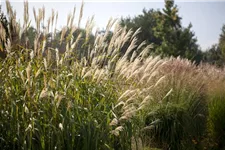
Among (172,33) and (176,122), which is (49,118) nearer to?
(176,122)

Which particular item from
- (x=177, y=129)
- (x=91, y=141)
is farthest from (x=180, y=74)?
(x=91, y=141)

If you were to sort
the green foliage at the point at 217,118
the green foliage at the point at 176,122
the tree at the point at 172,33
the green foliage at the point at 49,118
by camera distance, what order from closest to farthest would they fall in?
the green foliage at the point at 49,118, the green foliage at the point at 176,122, the green foliage at the point at 217,118, the tree at the point at 172,33

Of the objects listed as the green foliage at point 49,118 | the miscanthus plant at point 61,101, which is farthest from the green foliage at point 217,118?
the green foliage at point 49,118

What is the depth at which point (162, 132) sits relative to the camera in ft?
16.2

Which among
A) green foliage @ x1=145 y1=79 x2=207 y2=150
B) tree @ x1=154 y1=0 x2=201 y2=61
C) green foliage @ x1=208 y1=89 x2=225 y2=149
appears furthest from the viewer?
tree @ x1=154 y1=0 x2=201 y2=61

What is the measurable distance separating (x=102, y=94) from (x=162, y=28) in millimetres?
19367

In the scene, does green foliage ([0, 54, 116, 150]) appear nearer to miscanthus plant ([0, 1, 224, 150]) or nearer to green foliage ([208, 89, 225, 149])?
miscanthus plant ([0, 1, 224, 150])

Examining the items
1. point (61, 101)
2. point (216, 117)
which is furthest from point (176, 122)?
point (61, 101)

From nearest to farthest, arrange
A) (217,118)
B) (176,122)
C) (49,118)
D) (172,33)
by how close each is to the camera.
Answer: (49,118), (176,122), (217,118), (172,33)

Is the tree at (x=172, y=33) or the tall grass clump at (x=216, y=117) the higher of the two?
the tree at (x=172, y=33)

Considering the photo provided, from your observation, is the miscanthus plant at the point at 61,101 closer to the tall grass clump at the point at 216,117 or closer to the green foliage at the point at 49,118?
the green foliage at the point at 49,118

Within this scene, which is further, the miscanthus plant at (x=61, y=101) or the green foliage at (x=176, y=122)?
the green foliage at (x=176, y=122)

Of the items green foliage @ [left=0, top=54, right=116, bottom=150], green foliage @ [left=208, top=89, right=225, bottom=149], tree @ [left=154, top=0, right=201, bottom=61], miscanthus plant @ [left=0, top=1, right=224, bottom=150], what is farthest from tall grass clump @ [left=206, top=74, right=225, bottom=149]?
tree @ [left=154, top=0, right=201, bottom=61]

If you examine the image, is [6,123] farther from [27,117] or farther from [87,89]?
[87,89]
